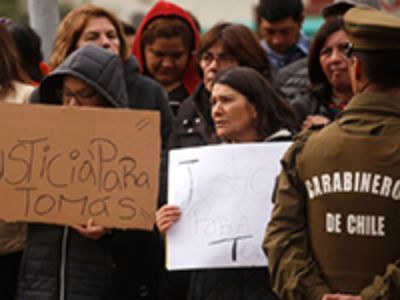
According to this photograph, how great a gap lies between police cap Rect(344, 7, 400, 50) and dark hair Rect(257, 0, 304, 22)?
11.0 feet

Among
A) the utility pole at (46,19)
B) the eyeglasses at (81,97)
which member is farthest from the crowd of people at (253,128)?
the utility pole at (46,19)

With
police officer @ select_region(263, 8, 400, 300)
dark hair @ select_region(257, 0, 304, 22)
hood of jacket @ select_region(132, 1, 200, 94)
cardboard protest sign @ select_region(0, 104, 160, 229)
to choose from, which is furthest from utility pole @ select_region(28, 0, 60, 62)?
police officer @ select_region(263, 8, 400, 300)

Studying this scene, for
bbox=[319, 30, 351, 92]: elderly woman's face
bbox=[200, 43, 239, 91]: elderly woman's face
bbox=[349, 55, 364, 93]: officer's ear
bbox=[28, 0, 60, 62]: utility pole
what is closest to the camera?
bbox=[349, 55, 364, 93]: officer's ear

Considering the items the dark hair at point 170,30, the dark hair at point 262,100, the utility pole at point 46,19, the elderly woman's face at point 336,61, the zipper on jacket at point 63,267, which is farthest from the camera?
the utility pole at point 46,19

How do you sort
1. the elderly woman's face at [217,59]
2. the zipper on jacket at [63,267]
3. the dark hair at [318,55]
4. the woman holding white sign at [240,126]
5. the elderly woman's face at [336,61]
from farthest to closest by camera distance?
1. the elderly woman's face at [217,59]
2. the dark hair at [318,55]
3. the elderly woman's face at [336,61]
4. the zipper on jacket at [63,267]
5. the woman holding white sign at [240,126]

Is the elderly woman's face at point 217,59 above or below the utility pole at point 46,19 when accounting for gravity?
above

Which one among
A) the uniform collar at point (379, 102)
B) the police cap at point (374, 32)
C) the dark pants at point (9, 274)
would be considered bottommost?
the dark pants at point (9, 274)

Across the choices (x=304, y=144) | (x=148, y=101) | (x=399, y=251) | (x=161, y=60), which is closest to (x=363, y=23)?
(x=304, y=144)

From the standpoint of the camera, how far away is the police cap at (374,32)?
431cm

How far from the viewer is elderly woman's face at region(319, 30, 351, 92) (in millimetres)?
6113

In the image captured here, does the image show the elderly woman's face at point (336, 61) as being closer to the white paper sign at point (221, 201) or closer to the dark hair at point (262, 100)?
the dark hair at point (262, 100)

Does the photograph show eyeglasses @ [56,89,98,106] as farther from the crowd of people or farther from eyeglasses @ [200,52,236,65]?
eyeglasses @ [200,52,236,65]

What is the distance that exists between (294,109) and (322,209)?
5.36 feet

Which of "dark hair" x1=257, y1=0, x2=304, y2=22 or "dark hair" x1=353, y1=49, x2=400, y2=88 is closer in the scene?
"dark hair" x1=353, y1=49, x2=400, y2=88
